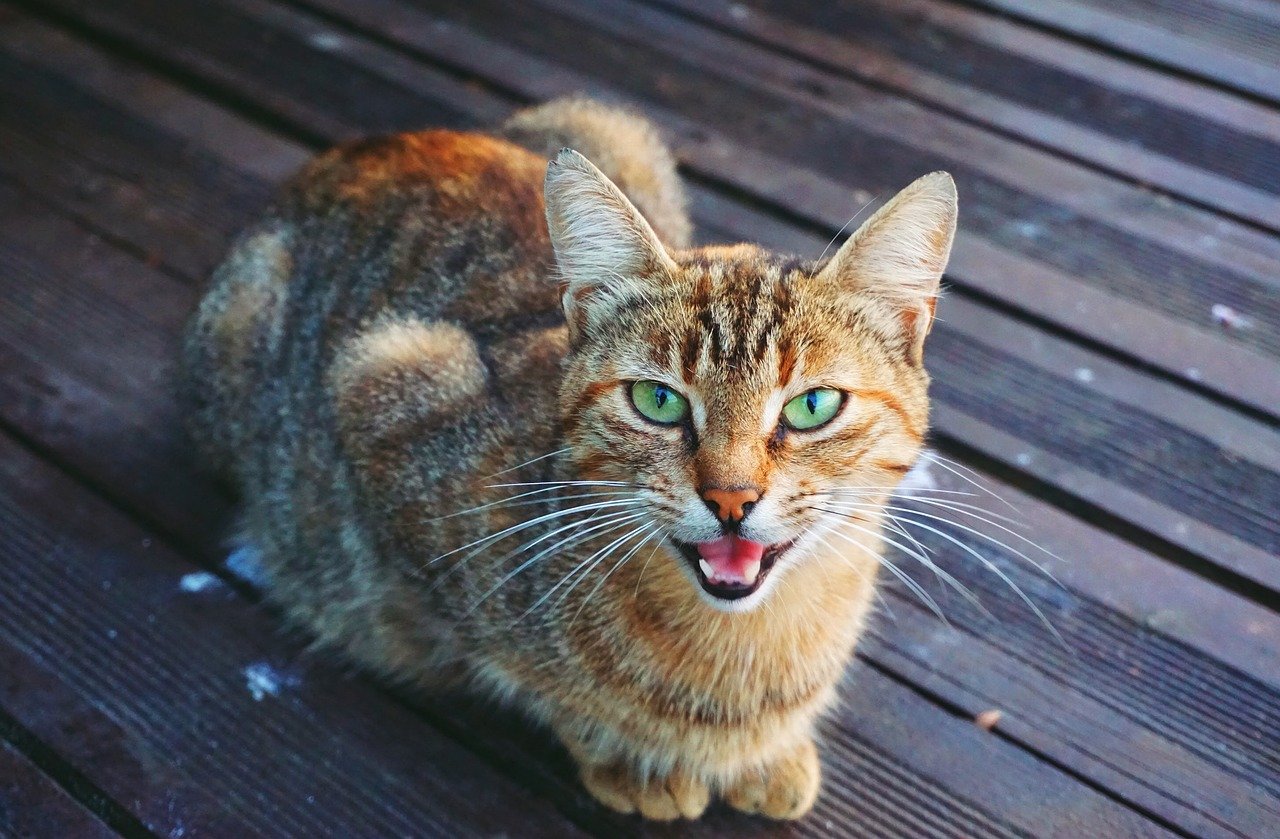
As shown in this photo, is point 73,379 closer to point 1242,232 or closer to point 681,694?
point 681,694

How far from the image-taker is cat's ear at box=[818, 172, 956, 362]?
1.61 metres

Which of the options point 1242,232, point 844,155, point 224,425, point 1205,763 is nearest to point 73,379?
point 224,425

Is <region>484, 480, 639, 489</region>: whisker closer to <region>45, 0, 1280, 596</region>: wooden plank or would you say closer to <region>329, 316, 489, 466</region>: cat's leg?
<region>329, 316, 489, 466</region>: cat's leg

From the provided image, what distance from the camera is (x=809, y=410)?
1631 mm

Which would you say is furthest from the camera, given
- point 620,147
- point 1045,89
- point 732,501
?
point 1045,89

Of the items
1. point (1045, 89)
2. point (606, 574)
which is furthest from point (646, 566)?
point (1045, 89)

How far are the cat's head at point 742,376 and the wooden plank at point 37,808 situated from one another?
95cm

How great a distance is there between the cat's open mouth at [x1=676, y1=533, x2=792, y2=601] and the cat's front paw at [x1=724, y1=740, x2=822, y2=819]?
17.2 inches

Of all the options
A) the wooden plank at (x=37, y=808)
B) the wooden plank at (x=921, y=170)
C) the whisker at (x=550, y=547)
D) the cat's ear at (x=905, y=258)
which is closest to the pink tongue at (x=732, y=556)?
the whisker at (x=550, y=547)

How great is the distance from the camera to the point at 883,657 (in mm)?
2162

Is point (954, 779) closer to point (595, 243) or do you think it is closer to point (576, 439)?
point (576, 439)

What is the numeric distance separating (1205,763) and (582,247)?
1342 millimetres

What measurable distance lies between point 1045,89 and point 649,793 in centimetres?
239

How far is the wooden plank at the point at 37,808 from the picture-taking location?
1830mm
